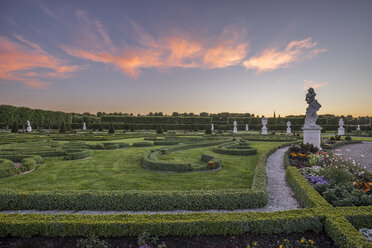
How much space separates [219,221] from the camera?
13.2ft

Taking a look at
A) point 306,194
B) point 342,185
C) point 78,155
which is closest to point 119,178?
point 78,155

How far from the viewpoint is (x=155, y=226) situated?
13.0 feet

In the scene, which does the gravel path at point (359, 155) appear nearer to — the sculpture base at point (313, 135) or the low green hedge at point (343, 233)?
the sculpture base at point (313, 135)

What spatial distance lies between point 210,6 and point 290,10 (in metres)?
5.12

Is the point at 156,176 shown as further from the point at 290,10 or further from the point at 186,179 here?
the point at 290,10

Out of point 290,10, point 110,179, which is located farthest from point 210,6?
point 110,179

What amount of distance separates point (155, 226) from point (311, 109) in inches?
561

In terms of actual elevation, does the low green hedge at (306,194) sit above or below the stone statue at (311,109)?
below

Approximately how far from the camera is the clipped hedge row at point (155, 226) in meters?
3.95

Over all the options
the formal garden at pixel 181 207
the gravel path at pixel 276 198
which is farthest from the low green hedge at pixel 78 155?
the gravel path at pixel 276 198

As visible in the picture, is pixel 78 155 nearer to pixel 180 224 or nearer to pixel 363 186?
pixel 180 224

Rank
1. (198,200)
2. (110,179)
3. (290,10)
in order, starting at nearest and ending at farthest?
(198,200) → (110,179) → (290,10)

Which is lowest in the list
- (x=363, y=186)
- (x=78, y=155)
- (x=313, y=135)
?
(x=78, y=155)

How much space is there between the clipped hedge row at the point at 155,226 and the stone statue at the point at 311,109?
37.3 ft
